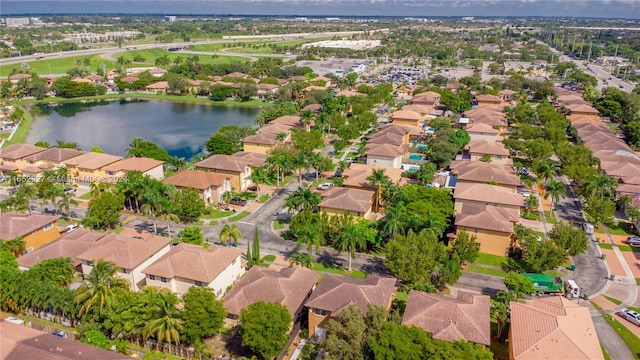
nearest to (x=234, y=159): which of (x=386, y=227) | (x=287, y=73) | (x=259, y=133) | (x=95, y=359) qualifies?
(x=259, y=133)

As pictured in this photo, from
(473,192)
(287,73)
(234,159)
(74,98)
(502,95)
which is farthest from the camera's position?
(287,73)

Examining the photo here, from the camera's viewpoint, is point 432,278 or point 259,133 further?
point 259,133

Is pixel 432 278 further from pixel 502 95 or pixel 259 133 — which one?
pixel 502 95

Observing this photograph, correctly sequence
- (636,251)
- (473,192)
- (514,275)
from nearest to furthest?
(514,275)
(636,251)
(473,192)

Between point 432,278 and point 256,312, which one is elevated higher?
point 256,312

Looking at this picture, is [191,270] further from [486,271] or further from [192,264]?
[486,271]

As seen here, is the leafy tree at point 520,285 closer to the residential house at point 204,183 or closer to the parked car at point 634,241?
the parked car at point 634,241

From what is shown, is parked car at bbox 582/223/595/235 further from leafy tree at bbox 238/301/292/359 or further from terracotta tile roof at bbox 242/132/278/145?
terracotta tile roof at bbox 242/132/278/145

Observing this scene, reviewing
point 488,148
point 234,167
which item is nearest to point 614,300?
point 488,148
